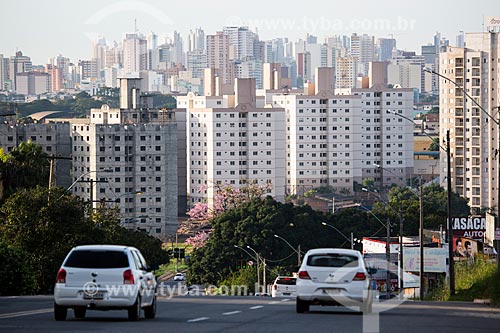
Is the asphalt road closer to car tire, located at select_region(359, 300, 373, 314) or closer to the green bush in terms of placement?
car tire, located at select_region(359, 300, 373, 314)

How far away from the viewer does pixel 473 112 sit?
171875mm

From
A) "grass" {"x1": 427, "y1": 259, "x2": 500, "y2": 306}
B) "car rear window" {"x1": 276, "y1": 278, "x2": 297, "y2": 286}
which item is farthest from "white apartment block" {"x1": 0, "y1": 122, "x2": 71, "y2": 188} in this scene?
"grass" {"x1": 427, "y1": 259, "x2": 500, "y2": 306}

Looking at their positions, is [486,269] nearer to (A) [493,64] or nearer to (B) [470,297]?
(B) [470,297]

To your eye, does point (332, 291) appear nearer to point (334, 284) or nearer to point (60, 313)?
point (334, 284)

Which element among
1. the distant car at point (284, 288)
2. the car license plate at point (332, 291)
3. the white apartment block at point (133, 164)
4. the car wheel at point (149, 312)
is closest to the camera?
the car wheel at point (149, 312)

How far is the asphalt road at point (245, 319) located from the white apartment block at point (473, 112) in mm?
139433

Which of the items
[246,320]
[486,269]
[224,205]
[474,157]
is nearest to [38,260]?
[486,269]

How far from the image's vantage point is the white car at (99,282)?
2242 cm

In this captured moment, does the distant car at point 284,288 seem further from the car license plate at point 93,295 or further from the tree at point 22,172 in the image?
the car license plate at point 93,295

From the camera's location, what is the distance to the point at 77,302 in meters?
22.4

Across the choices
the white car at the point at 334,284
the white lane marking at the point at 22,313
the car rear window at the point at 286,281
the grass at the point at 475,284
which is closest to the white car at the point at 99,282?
the white lane marking at the point at 22,313

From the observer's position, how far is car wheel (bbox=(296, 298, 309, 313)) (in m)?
26.2

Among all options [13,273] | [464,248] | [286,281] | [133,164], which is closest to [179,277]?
[464,248]

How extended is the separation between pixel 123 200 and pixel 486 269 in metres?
120
